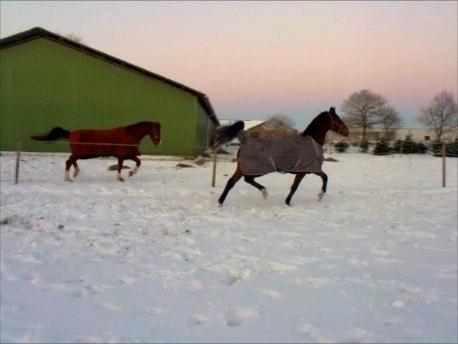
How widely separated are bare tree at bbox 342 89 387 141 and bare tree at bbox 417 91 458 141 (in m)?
9.32

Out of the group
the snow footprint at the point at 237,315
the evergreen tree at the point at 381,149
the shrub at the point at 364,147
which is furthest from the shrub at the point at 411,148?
the snow footprint at the point at 237,315

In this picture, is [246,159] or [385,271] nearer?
[385,271]

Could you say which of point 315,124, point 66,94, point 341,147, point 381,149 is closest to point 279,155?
point 315,124

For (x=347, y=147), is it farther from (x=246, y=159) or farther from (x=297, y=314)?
(x=297, y=314)

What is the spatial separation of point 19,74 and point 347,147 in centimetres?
2376

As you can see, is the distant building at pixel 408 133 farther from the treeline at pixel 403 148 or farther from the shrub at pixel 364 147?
the treeline at pixel 403 148

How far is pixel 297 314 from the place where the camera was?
3.79m

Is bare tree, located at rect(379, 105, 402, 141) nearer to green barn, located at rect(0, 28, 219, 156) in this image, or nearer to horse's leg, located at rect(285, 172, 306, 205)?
green barn, located at rect(0, 28, 219, 156)

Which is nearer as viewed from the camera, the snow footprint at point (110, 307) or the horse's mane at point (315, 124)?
the snow footprint at point (110, 307)

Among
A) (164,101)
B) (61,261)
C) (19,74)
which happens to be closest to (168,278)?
(61,261)

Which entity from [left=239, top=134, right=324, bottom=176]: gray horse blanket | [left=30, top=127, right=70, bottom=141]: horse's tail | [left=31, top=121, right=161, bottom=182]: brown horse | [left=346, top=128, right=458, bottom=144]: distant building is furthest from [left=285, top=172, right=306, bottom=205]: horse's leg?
[left=346, top=128, right=458, bottom=144]: distant building

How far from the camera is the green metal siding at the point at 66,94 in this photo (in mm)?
21484

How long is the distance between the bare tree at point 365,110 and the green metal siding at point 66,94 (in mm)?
41573

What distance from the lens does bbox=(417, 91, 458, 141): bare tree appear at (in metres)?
61.7
